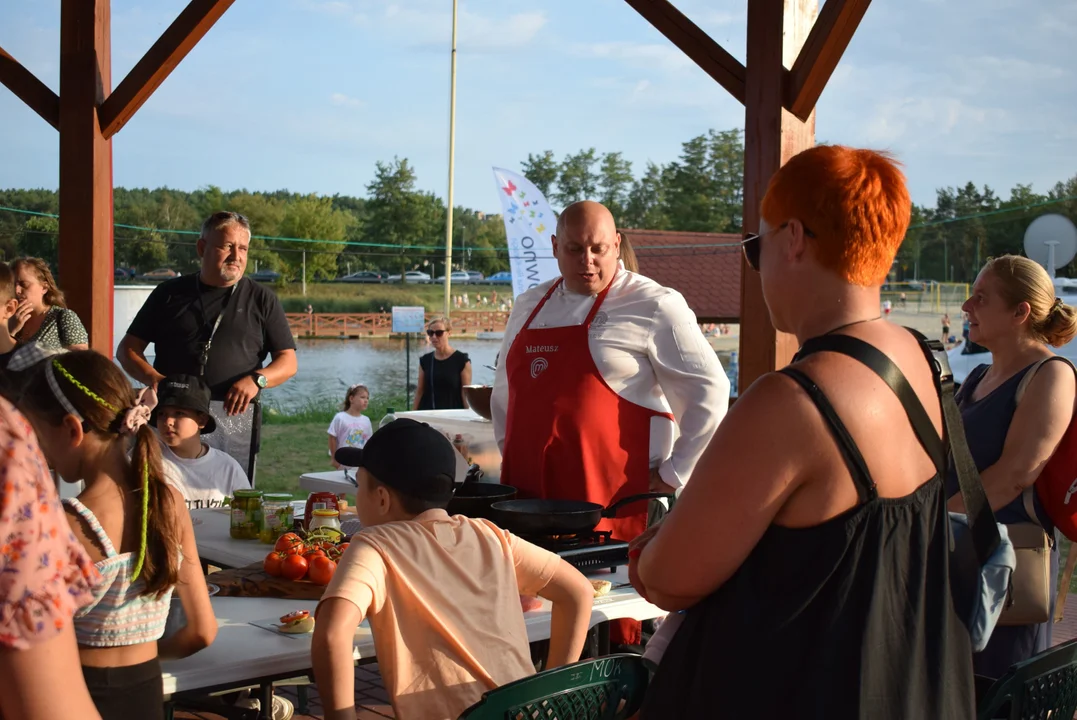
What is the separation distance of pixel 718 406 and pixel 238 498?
4.73 ft

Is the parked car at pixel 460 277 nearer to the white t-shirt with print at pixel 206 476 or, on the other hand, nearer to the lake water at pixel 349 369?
the lake water at pixel 349 369

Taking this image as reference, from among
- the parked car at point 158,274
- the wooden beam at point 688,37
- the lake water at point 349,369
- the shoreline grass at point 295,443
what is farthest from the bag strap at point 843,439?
the parked car at point 158,274

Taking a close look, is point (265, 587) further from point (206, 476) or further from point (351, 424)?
point (351, 424)

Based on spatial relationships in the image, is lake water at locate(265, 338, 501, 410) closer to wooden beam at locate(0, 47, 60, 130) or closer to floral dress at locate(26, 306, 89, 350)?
wooden beam at locate(0, 47, 60, 130)

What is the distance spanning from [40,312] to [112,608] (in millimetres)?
2993

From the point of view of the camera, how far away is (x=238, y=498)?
10.3ft

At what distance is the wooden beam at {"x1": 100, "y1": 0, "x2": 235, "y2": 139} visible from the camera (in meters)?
4.52

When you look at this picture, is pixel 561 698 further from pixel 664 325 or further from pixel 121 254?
pixel 121 254

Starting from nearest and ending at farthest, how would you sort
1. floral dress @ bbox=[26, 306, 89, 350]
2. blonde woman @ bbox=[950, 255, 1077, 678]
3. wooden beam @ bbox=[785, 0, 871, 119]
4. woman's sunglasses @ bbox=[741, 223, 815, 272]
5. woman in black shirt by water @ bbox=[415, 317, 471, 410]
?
1. woman's sunglasses @ bbox=[741, 223, 815, 272]
2. blonde woman @ bbox=[950, 255, 1077, 678]
3. wooden beam @ bbox=[785, 0, 871, 119]
4. floral dress @ bbox=[26, 306, 89, 350]
5. woman in black shirt by water @ bbox=[415, 317, 471, 410]

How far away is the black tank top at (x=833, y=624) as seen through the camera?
4.33ft

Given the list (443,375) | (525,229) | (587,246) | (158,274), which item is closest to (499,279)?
(158,274)

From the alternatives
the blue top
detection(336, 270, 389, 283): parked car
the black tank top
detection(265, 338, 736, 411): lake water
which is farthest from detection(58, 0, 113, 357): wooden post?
detection(336, 270, 389, 283): parked car

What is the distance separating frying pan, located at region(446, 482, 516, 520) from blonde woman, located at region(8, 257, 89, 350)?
2.35m

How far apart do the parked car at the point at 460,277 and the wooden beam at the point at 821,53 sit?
2288cm
